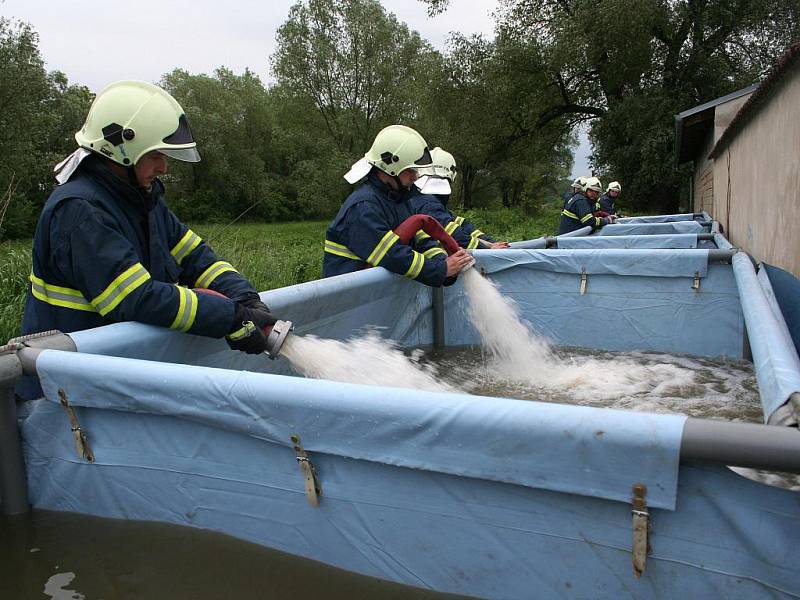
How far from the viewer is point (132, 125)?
8.36 feet

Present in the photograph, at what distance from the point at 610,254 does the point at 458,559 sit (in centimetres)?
334

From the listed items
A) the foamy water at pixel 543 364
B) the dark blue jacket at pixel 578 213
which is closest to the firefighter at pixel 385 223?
the foamy water at pixel 543 364

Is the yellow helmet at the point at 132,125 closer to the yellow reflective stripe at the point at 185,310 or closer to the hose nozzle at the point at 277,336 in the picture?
the yellow reflective stripe at the point at 185,310

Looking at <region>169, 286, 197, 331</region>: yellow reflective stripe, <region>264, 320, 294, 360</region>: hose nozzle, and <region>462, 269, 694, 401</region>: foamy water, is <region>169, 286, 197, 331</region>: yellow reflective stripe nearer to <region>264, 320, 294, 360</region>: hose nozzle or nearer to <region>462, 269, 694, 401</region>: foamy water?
<region>264, 320, 294, 360</region>: hose nozzle

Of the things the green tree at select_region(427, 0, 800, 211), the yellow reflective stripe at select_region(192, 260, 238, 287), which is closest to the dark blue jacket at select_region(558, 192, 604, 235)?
the yellow reflective stripe at select_region(192, 260, 238, 287)

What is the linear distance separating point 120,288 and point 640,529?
1.87 meters

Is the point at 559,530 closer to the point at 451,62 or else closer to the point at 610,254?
the point at 610,254

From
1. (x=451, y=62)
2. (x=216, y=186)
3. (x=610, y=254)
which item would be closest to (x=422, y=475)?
(x=610, y=254)

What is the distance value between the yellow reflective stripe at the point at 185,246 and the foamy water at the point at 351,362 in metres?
0.67

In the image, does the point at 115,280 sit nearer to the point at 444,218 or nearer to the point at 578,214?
the point at 444,218

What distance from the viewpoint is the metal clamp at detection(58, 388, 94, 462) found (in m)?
2.05

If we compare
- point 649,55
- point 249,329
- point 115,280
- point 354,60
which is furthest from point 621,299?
point 354,60

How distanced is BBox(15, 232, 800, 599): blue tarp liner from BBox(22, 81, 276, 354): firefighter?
167 mm

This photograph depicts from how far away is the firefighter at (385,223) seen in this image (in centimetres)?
409
